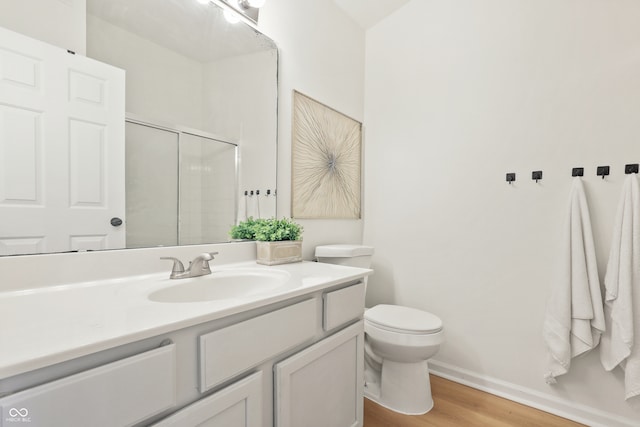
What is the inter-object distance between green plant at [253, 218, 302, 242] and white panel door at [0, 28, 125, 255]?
22.5 inches

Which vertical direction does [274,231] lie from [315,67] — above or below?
below

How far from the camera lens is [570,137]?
1612 millimetres

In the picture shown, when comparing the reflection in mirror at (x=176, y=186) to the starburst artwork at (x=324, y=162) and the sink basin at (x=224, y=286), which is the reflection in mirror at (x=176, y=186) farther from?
the starburst artwork at (x=324, y=162)

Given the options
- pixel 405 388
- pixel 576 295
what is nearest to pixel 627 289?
pixel 576 295

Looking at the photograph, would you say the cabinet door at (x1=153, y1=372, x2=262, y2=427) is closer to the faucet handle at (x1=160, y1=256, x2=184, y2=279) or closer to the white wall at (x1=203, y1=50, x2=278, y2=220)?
the faucet handle at (x1=160, y1=256, x2=184, y2=279)

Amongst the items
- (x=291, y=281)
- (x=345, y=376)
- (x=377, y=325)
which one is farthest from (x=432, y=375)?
(x=291, y=281)

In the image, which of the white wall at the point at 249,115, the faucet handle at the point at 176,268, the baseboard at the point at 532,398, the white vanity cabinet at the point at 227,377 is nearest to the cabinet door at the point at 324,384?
the white vanity cabinet at the point at 227,377

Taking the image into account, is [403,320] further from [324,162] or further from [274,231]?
[324,162]

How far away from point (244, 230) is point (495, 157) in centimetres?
153

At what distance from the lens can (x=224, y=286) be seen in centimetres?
121

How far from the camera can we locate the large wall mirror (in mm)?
1131

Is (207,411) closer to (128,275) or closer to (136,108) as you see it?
(128,275)

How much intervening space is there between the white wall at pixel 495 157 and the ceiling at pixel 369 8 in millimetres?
59

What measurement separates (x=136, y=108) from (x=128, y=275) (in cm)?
63
